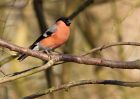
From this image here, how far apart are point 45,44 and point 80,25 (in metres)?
2.13

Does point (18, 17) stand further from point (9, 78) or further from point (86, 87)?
point (9, 78)

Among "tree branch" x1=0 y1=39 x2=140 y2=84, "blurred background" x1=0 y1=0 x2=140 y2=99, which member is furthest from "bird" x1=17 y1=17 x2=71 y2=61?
"tree branch" x1=0 y1=39 x2=140 y2=84

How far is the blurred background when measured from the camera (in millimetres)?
5715

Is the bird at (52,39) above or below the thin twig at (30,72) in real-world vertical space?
above

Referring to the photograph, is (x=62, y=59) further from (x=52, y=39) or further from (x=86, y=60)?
(x=52, y=39)

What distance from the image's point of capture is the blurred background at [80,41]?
5.71 meters

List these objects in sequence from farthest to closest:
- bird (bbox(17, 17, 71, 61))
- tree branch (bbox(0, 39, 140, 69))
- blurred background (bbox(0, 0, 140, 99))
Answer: blurred background (bbox(0, 0, 140, 99)), bird (bbox(17, 17, 71, 61)), tree branch (bbox(0, 39, 140, 69))

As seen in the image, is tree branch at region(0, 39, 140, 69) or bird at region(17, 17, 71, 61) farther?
bird at region(17, 17, 71, 61)

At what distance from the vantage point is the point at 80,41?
6.86 metres

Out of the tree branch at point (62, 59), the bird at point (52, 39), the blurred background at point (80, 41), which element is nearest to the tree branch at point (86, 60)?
the tree branch at point (62, 59)

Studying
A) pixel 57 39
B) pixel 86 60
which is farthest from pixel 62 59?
pixel 57 39

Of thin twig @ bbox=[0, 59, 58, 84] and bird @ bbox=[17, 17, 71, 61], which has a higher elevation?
bird @ bbox=[17, 17, 71, 61]

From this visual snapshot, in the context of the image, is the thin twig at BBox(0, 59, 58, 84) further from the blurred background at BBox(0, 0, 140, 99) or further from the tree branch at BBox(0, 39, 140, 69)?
the blurred background at BBox(0, 0, 140, 99)

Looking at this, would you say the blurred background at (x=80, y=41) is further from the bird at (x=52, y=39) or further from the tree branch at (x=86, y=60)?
the tree branch at (x=86, y=60)
